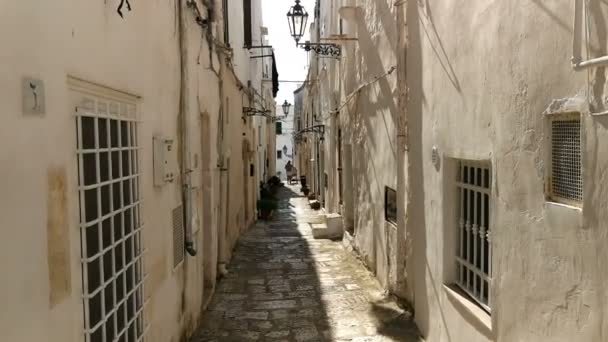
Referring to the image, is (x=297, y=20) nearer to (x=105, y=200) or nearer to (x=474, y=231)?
(x=474, y=231)

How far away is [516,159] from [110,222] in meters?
2.83

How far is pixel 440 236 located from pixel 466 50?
6.32 feet

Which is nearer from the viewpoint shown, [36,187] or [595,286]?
[36,187]

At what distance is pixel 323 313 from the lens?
7148 millimetres

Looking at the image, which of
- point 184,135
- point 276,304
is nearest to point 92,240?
point 184,135

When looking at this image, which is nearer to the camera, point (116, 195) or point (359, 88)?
point (116, 195)

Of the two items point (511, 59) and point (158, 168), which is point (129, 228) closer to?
point (158, 168)

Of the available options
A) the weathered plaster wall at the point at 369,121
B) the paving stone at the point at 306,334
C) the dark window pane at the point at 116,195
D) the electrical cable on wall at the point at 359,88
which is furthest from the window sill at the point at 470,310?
the electrical cable on wall at the point at 359,88

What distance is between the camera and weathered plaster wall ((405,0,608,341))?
2.68 meters

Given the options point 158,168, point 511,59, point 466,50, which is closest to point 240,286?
point 158,168

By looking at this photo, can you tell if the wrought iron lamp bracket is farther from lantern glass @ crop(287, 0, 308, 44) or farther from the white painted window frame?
the white painted window frame

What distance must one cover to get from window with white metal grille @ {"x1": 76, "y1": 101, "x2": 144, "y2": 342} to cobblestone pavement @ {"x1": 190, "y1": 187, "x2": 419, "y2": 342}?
258 cm

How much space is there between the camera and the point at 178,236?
228 inches

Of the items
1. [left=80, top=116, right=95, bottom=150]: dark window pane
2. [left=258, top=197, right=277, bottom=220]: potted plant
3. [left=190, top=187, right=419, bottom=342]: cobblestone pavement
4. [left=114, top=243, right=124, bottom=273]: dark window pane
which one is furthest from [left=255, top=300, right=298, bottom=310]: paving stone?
[left=258, top=197, right=277, bottom=220]: potted plant
